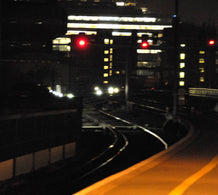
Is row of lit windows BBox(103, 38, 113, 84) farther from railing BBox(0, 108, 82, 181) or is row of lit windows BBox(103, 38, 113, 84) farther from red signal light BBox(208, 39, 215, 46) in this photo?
railing BBox(0, 108, 82, 181)

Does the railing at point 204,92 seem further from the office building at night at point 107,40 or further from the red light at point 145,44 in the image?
the office building at night at point 107,40

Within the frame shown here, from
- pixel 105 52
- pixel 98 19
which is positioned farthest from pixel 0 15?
pixel 98 19

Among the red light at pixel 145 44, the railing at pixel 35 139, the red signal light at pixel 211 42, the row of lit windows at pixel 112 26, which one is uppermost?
the row of lit windows at pixel 112 26

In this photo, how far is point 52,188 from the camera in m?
12.2

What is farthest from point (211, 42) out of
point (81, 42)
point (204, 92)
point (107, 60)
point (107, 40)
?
point (107, 60)

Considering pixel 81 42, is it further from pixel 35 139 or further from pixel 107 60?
pixel 107 60

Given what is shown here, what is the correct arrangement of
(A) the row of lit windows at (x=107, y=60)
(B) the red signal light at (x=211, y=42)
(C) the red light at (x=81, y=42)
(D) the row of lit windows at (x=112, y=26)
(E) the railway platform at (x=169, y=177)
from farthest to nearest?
(D) the row of lit windows at (x=112, y=26), (A) the row of lit windows at (x=107, y=60), (B) the red signal light at (x=211, y=42), (C) the red light at (x=81, y=42), (E) the railway platform at (x=169, y=177)

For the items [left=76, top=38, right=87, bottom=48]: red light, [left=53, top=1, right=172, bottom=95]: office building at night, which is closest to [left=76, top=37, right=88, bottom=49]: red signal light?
[left=76, top=38, right=87, bottom=48]: red light

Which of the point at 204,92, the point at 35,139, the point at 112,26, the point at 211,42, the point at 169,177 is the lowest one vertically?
the point at 35,139

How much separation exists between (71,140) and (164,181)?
11.9m

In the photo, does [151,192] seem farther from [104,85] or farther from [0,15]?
[104,85]

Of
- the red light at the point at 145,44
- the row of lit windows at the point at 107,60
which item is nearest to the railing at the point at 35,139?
the red light at the point at 145,44

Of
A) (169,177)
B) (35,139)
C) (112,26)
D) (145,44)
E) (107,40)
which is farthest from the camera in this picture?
(112,26)

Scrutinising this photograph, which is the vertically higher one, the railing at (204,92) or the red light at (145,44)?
the red light at (145,44)
